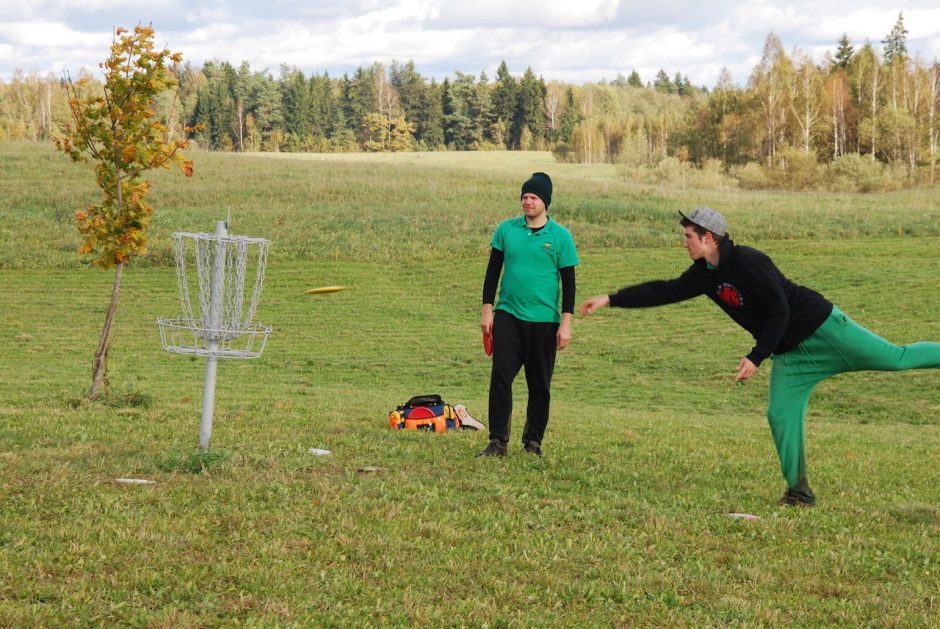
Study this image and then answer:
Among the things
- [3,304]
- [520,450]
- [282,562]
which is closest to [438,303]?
[3,304]

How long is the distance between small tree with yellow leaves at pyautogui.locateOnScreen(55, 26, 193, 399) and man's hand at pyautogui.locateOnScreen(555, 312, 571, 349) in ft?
19.1

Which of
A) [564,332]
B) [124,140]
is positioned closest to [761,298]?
[564,332]

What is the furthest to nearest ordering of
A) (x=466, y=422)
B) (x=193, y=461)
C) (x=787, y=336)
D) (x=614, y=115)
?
(x=614, y=115), (x=466, y=422), (x=193, y=461), (x=787, y=336)

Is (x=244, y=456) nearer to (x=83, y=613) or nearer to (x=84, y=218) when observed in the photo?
(x=83, y=613)

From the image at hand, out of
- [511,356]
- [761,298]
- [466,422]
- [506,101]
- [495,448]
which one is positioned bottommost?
[466,422]

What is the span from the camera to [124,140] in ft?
41.1

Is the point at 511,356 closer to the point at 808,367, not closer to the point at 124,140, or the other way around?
the point at 808,367

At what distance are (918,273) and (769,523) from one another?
Result: 26128 mm

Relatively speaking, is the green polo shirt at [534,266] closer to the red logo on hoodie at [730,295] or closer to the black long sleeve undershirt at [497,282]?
the black long sleeve undershirt at [497,282]

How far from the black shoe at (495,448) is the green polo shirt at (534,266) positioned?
1.15 meters

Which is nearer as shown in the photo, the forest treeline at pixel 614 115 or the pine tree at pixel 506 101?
the forest treeline at pixel 614 115

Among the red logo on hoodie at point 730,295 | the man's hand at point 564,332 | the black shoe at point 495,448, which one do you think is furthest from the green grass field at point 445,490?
the red logo on hoodie at point 730,295

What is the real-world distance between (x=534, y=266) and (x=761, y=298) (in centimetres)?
237

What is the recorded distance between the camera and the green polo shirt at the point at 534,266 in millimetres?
8914
